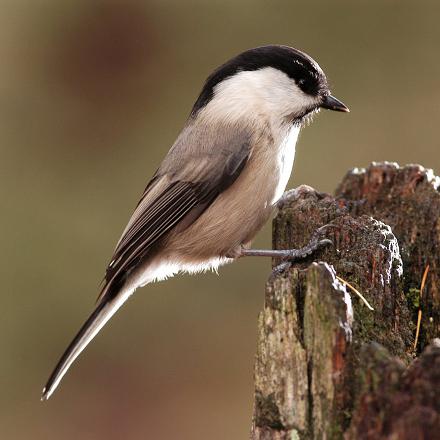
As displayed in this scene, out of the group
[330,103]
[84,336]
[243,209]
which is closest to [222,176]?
[243,209]

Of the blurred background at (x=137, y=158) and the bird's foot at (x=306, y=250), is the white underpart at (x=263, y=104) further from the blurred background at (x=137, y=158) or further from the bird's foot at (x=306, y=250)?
the blurred background at (x=137, y=158)

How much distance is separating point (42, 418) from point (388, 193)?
7.71ft

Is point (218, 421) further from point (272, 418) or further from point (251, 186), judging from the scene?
point (272, 418)

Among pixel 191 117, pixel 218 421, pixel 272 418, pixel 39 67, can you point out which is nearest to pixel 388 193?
pixel 191 117

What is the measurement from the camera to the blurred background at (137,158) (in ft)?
13.5

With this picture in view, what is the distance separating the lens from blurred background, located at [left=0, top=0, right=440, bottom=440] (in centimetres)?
412

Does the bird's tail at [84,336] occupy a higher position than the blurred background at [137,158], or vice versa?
the blurred background at [137,158]

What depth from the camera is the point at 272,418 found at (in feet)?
5.96

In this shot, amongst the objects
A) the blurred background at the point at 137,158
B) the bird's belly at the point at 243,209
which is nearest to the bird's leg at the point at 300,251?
the bird's belly at the point at 243,209

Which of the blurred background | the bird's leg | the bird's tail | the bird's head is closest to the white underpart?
the bird's head

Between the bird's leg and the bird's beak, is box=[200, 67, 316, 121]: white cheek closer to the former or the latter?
the bird's beak

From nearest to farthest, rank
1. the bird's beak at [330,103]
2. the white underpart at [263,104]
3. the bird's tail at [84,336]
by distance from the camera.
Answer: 1. the bird's tail at [84,336]
2. the white underpart at [263,104]
3. the bird's beak at [330,103]

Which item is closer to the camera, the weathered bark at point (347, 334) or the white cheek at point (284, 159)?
the weathered bark at point (347, 334)

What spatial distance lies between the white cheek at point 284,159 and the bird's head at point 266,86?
8 cm
